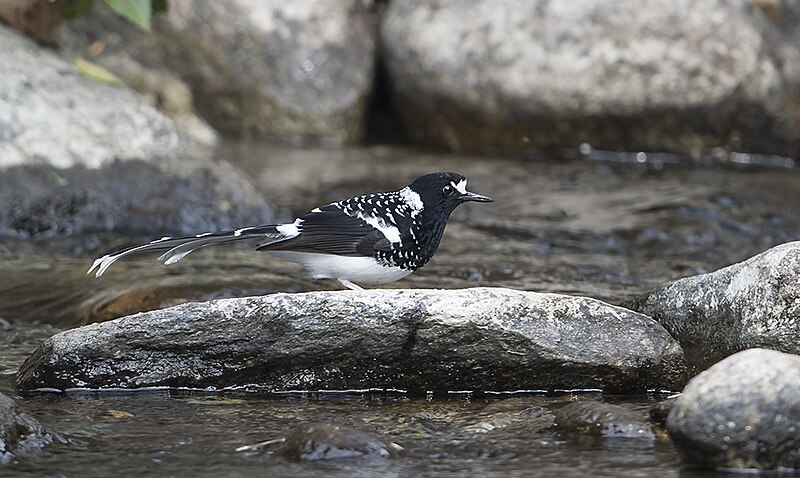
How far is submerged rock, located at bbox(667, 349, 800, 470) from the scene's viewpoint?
388cm

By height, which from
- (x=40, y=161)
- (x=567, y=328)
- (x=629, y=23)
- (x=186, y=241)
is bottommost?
(x=567, y=328)

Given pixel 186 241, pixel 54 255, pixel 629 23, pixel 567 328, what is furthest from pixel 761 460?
pixel 629 23

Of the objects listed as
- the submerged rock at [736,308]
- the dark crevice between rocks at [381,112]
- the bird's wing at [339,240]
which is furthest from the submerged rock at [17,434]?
the dark crevice between rocks at [381,112]

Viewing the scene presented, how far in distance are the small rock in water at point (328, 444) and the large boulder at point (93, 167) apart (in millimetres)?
4099

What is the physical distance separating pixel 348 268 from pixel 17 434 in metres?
1.89

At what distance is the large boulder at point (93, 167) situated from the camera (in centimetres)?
795

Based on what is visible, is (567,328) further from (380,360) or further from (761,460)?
(761,460)

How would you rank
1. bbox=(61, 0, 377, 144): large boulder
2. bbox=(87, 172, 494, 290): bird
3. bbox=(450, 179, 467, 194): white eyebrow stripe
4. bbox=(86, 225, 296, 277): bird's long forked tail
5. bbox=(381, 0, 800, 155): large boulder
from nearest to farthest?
bbox=(86, 225, 296, 277): bird's long forked tail, bbox=(87, 172, 494, 290): bird, bbox=(450, 179, 467, 194): white eyebrow stripe, bbox=(381, 0, 800, 155): large boulder, bbox=(61, 0, 377, 144): large boulder

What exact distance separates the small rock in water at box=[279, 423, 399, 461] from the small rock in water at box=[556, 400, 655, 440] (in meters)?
0.71

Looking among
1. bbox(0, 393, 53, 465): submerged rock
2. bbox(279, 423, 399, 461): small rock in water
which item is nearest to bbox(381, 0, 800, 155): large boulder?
bbox(279, 423, 399, 461): small rock in water

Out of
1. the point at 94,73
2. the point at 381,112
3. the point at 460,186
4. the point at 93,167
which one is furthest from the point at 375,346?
the point at 381,112

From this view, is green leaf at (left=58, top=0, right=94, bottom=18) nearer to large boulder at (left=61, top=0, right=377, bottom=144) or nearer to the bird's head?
large boulder at (left=61, top=0, right=377, bottom=144)

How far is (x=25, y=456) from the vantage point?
Result: 161 inches

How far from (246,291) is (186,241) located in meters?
0.88
